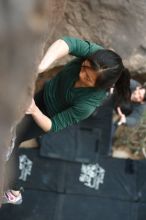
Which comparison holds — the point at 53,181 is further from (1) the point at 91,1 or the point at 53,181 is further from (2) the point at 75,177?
(1) the point at 91,1

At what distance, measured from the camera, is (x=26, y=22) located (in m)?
0.18

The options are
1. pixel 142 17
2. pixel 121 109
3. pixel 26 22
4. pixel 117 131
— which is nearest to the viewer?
pixel 26 22

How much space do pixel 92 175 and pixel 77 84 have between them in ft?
2.86

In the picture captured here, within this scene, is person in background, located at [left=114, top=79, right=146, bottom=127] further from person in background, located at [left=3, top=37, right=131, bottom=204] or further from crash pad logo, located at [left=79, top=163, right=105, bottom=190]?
person in background, located at [left=3, top=37, right=131, bottom=204]

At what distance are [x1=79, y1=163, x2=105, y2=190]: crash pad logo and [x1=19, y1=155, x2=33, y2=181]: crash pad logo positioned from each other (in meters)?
0.21

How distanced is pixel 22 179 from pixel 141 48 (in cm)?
70

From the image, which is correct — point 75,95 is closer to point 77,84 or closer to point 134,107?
point 77,84

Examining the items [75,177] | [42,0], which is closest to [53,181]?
[75,177]

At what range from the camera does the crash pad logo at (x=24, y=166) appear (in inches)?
76.6

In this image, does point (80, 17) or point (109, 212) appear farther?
point (109, 212)

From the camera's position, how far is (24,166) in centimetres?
196

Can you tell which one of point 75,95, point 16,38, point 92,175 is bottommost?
point 92,175

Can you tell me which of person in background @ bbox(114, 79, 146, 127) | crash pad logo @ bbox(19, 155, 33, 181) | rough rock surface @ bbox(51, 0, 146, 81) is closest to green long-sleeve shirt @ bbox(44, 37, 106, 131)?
person in background @ bbox(114, 79, 146, 127)

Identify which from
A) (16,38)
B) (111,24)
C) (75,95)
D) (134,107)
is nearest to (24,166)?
(134,107)
